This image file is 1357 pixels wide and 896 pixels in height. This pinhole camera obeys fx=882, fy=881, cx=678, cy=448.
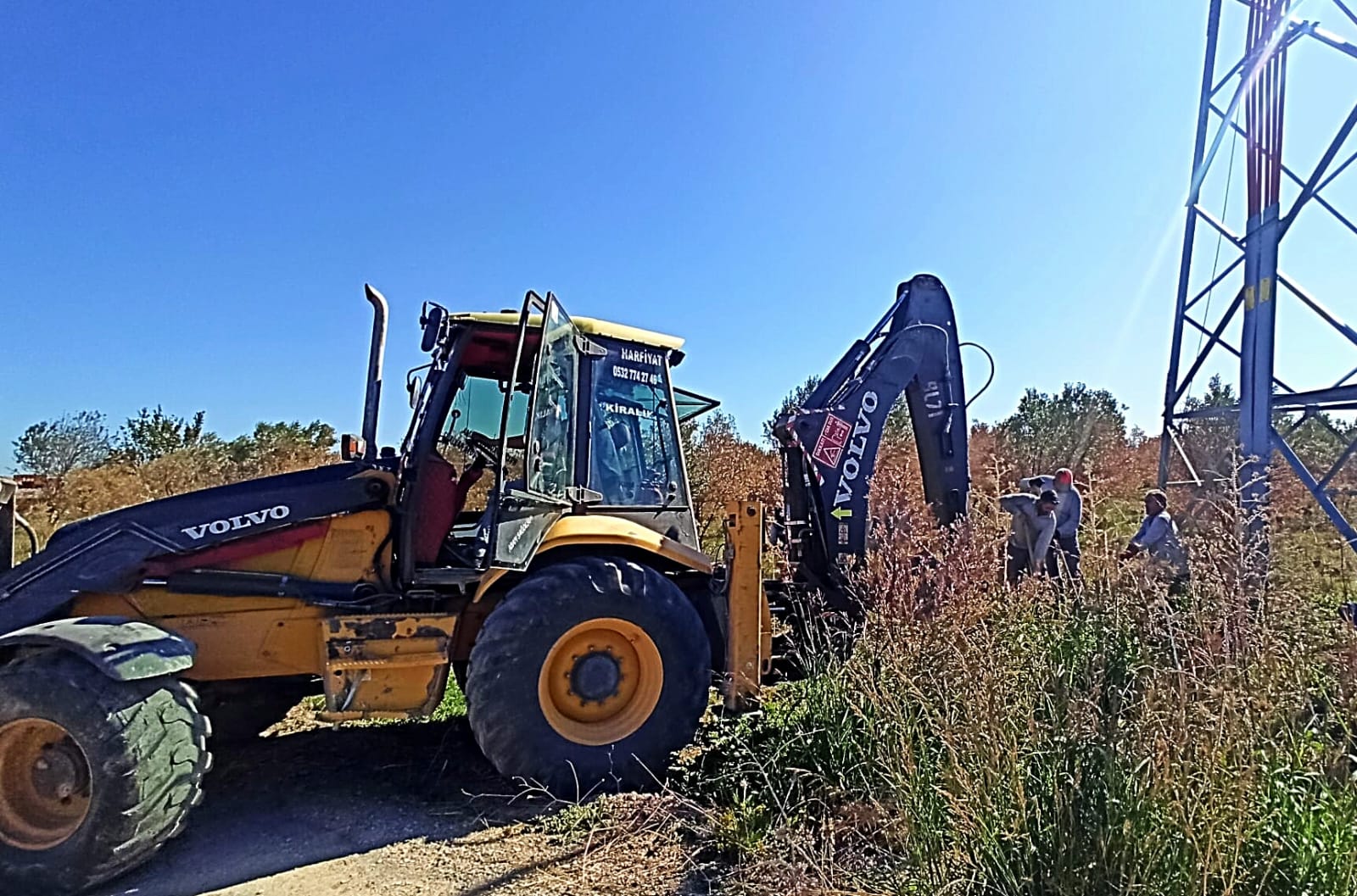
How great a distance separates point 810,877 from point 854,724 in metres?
1.10

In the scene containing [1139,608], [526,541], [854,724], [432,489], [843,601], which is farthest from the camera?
[843,601]

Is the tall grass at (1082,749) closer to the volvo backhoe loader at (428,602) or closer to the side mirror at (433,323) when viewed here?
the volvo backhoe loader at (428,602)

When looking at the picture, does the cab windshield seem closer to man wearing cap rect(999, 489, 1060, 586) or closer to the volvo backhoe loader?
the volvo backhoe loader

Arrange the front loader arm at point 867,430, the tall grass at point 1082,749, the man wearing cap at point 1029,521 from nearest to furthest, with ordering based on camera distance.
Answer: the tall grass at point 1082,749 → the front loader arm at point 867,430 → the man wearing cap at point 1029,521

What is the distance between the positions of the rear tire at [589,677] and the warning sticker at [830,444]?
149 cm

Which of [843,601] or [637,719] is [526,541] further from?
[843,601]

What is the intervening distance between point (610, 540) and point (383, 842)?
179cm

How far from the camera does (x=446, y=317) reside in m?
4.98

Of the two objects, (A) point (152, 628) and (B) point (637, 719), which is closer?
(A) point (152, 628)

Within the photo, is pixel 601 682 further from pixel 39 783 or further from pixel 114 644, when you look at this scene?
pixel 39 783

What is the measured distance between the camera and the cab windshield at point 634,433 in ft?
16.9

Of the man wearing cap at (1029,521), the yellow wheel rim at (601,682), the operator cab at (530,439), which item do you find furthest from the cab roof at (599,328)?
the man wearing cap at (1029,521)

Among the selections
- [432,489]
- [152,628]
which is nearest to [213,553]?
[152,628]

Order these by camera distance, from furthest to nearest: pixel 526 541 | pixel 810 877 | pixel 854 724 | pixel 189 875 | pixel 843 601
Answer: pixel 843 601, pixel 526 541, pixel 854 724, pixel 189 875, pixel 810 877
